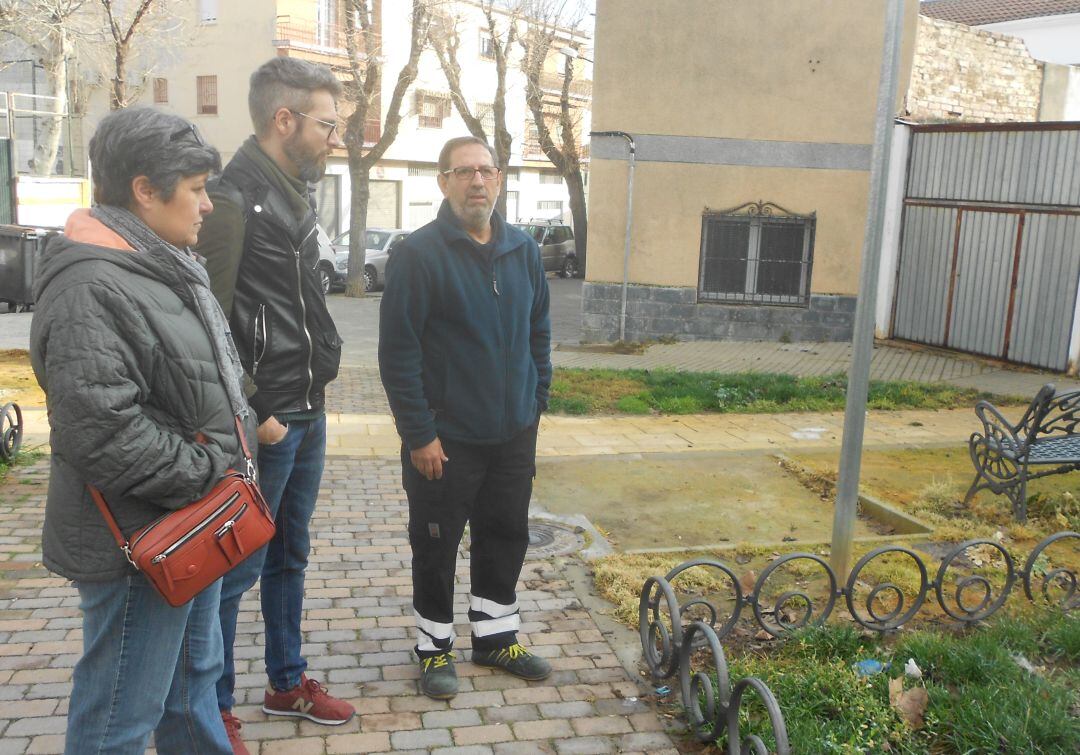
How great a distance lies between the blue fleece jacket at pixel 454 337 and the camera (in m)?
3.61

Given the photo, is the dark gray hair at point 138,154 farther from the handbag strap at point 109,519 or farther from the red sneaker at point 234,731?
the red sneaker at point 234,731

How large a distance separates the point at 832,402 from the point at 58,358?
8.47m

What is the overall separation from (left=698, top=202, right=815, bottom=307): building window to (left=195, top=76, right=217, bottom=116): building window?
81.1 ft

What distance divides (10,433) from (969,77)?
14.6 m

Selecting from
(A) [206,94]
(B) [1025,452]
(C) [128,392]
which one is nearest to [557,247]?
(A) [206,94]

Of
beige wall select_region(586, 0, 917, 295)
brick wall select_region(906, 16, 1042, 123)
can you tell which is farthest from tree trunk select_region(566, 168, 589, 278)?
beige wall select_region(586, 0, 917, 295)

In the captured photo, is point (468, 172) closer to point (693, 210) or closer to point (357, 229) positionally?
point (693, 210)

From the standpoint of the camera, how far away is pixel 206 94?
34219mm

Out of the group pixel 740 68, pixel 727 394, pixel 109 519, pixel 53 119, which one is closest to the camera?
pixel 109 519

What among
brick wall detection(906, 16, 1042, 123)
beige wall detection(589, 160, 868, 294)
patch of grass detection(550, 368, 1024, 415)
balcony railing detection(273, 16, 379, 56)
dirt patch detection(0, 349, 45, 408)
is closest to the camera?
dirt patch detection(0, 349, 45, 408)

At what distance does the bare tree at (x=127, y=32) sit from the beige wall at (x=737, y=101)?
6.50m

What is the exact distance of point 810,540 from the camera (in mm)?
5602

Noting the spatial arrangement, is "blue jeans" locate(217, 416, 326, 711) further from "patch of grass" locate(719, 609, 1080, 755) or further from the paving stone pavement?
"patch of grass" locate(719, 609, 1080, 755)

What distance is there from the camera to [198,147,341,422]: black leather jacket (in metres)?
3.08
